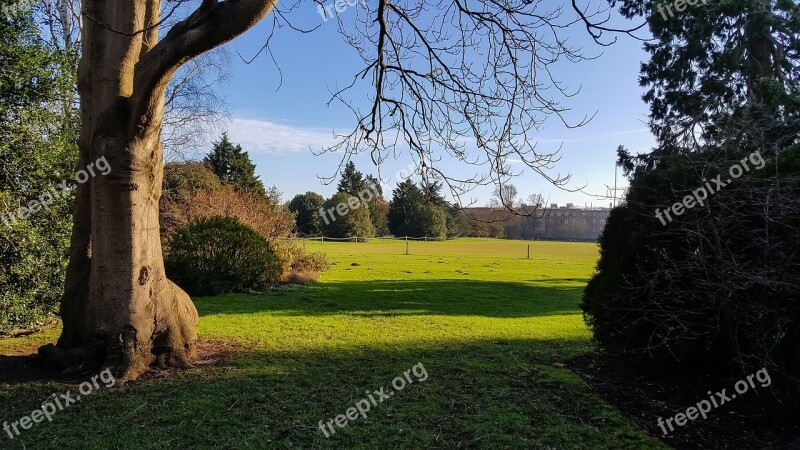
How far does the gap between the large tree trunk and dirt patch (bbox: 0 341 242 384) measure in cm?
13

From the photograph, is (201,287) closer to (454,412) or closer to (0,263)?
(0,263)

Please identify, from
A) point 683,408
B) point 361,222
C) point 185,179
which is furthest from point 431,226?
point 683,408

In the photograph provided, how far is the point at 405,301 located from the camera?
11.1 metres

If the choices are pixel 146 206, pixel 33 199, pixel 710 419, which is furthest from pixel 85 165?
pixel 710 419

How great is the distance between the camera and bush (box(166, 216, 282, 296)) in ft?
37.1

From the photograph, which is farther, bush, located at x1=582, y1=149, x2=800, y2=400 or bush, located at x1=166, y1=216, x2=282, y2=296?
bush, located at x1=166, y1=216, x2=282, y2=296

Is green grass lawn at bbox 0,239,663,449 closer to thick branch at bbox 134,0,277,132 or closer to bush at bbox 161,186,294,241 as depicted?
thick branch at bbox 134,0,277,132

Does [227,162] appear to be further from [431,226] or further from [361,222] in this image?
[431,226]

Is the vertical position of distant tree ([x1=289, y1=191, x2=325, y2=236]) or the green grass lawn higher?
distant tree ([x1=289, y1=191, x2=325, y2=236])

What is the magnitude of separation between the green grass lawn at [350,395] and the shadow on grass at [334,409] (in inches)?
0.5

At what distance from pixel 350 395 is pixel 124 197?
3.11 metres

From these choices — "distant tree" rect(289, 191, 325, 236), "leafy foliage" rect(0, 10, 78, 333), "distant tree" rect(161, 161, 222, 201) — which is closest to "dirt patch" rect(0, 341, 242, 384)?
"leafy foliage" rect(0, 10, 78, 333)

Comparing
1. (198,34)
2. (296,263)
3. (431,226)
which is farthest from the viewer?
(431,226)

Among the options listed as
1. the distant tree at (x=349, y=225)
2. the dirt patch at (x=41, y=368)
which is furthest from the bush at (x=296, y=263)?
the distant tree at (x=349, y=225)
